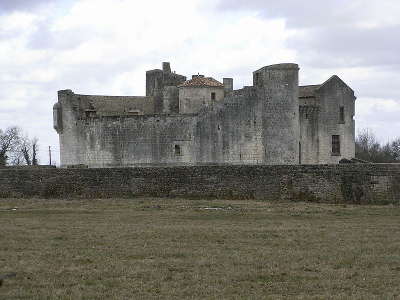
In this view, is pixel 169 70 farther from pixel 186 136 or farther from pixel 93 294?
pixel 93 294

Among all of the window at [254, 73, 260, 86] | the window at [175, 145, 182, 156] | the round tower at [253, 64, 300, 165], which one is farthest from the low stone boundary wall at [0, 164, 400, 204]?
the window at [175, 145, 182, 156]

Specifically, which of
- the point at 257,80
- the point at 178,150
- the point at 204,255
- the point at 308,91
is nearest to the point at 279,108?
the point at 257,80

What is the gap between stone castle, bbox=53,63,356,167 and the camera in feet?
135

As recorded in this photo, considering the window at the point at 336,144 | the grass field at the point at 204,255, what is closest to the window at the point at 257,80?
the window at the point at 336,144

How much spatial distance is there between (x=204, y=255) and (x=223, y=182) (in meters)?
15.8

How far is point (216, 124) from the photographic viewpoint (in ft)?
139

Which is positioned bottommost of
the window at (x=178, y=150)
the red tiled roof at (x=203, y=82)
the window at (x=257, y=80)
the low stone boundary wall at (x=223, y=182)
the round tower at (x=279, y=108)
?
the low stone boundary wall at (x=223, y=182)

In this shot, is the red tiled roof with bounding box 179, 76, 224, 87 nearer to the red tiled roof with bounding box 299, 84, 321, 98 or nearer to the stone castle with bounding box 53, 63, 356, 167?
the stone castle with bounding box 53, 63, 356, 167

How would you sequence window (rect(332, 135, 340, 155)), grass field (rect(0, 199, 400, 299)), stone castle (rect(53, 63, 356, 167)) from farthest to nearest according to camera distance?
1. window (rect(332, 135, 340, 155))
2. stone castle (rect(53, 63, 356, 167))
3. grass field (rect(0, 199, 400, 299))

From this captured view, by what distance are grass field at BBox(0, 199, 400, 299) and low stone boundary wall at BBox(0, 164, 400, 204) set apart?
3.04m

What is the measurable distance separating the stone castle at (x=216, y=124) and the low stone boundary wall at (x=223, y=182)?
11058 millimetres

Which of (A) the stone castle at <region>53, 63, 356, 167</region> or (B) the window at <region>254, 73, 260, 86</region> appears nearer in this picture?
(B) the window at <region>254, 73, 260, 86</region>

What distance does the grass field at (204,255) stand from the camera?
11.2m

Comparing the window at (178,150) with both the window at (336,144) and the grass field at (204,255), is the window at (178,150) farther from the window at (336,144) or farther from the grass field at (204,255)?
the grass field at (204,255)
